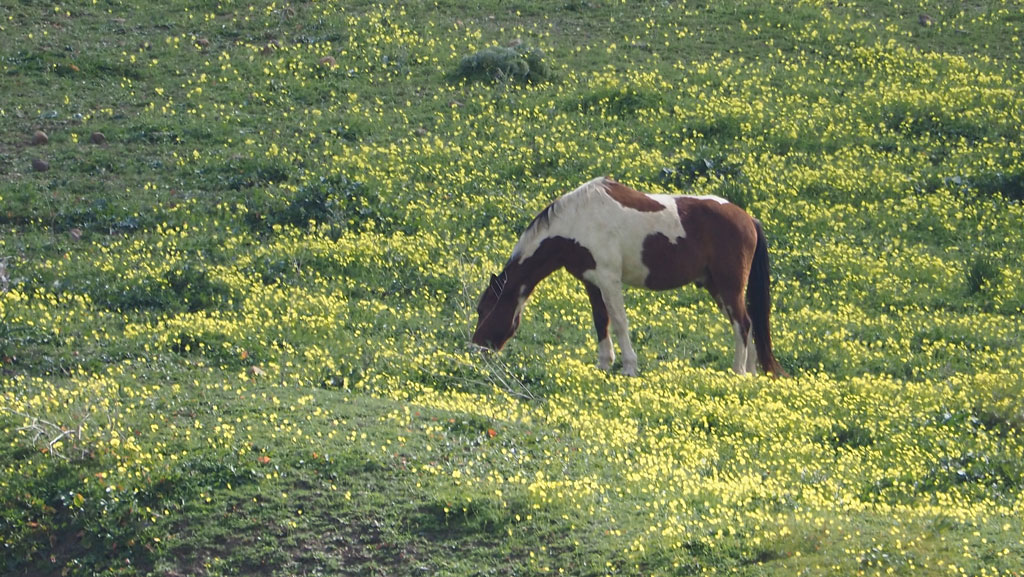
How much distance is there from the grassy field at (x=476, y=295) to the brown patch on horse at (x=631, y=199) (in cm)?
196

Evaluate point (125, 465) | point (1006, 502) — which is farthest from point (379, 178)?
point (1006, 502)

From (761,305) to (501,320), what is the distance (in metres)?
3.32

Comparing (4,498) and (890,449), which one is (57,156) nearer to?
(4,498)

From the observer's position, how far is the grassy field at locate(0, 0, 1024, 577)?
10180 mm

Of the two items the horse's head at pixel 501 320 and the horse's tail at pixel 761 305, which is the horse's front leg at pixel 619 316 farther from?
the horse's tail at pixel 761 305

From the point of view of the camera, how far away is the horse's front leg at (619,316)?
1490 cm

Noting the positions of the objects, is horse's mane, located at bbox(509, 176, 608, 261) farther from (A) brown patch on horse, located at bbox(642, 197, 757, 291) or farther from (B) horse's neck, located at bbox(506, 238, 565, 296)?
(A) brown patch on horse, located at bbox(642, 197, 757, 291)

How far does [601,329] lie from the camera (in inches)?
607

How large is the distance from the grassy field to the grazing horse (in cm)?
55

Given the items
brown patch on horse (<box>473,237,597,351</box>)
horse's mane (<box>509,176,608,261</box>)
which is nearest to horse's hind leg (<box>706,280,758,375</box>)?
brown patch on horse (<box>473,237,597,351</box>)

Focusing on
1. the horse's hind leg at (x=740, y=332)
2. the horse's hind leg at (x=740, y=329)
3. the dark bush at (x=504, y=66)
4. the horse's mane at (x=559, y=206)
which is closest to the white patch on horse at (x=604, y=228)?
the horse's mane at (x=559, y=206)

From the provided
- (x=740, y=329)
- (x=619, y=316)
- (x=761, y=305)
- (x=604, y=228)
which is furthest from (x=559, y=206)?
(x=761, y=305)

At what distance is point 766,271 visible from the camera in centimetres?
1591

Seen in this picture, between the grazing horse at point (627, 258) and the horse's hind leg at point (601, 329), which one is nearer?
the grazing horse at point (627, 258)
